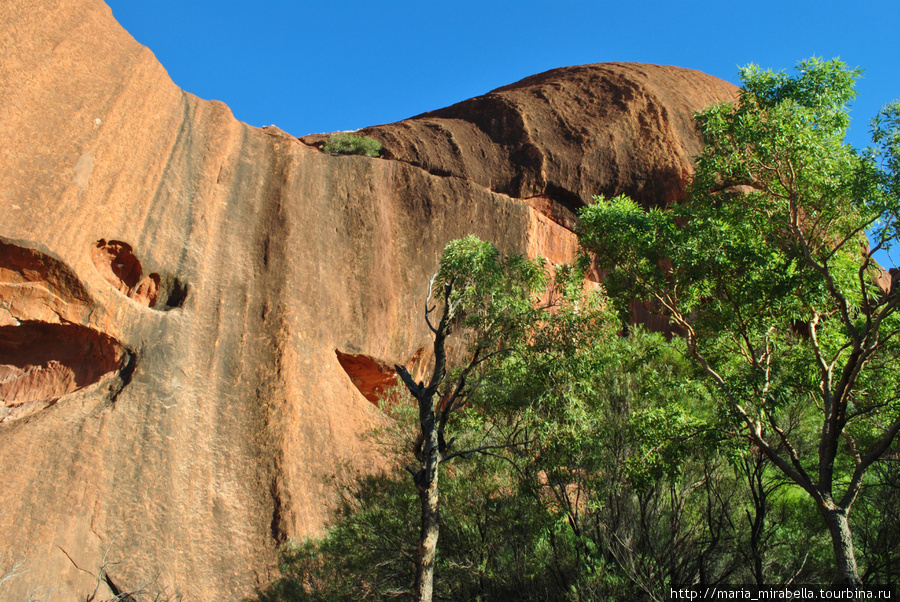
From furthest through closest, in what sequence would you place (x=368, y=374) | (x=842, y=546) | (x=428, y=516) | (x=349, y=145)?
(x=349, y=145)
(x=368, y=374)
(x=428, y=516)
(x=842, y=546)

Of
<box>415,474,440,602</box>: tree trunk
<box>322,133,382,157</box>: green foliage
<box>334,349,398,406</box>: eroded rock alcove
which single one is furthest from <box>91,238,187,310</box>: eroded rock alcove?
<box>322,133,382,157</box>: green foliage

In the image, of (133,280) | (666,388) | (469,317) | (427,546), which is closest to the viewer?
(427,546)

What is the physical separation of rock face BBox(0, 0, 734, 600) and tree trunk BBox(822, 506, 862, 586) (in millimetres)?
8659

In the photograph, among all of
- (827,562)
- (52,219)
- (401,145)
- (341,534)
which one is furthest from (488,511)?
(401,145)

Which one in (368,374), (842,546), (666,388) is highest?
(368,374)

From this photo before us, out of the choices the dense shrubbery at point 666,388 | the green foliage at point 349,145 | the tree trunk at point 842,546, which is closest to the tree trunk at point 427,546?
the dense shrubbery at point 666,388

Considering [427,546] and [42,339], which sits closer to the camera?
[427,546]

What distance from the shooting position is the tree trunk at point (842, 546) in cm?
732

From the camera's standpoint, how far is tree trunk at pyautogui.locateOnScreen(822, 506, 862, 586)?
732cm

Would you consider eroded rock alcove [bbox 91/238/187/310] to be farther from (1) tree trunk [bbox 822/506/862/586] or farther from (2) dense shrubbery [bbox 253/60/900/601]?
(1) tree trunk [bbox 822/506/862/586]

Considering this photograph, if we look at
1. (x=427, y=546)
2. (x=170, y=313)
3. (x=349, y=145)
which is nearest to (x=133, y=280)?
(x=170, y=313)

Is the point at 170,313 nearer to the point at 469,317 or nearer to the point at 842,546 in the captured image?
the point at 469,317

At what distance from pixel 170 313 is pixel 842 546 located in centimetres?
1229

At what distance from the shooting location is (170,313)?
1292cm
